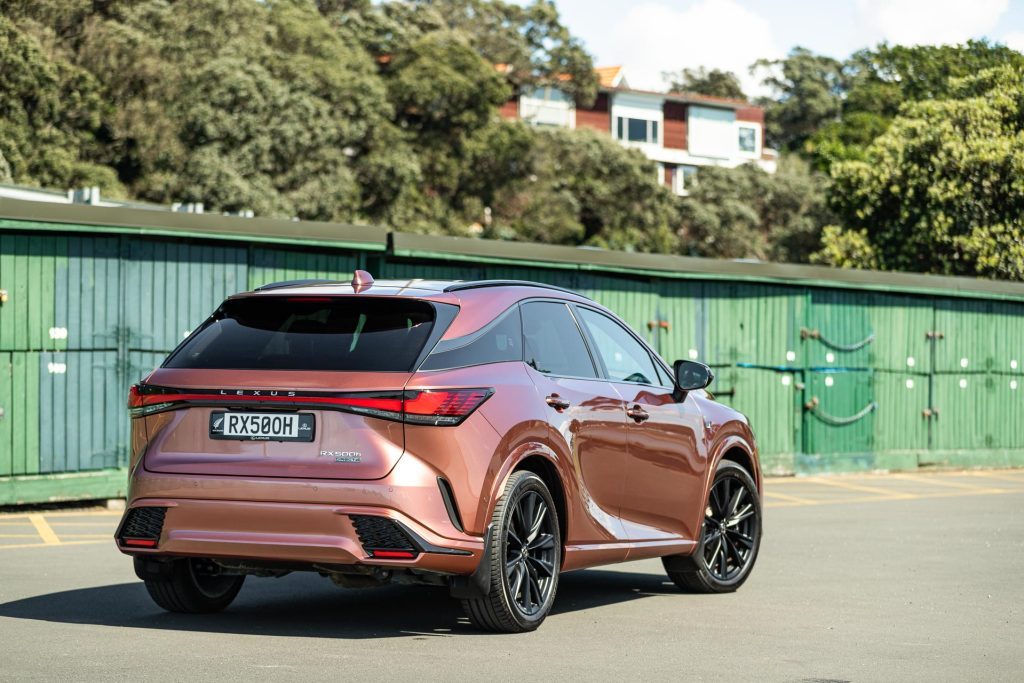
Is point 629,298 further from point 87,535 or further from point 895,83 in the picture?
point 895,83

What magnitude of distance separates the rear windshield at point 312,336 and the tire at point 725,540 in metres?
2.96

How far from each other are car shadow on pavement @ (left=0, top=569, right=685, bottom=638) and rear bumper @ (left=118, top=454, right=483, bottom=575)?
686mm

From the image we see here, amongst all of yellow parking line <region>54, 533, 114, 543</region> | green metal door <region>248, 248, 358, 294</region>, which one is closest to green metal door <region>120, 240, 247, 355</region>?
green metal door <region>248, 248, 358, 294</region>

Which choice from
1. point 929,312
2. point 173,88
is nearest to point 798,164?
point 173,88

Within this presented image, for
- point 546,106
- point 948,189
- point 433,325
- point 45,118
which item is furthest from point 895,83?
point 433,325

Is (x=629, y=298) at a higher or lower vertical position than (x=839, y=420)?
higher

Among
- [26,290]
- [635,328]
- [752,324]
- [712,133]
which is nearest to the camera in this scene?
[26,290]

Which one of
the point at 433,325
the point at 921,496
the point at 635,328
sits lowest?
the point at 921,496

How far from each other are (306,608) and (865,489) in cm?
1263

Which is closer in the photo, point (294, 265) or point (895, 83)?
point (294, 265)

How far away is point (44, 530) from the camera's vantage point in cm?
1321

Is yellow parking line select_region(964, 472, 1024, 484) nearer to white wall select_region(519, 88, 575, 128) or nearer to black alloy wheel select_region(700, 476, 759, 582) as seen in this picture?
black alloy wheel select_region(700, 476, 759, 582)

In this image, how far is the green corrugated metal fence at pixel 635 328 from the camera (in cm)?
1482

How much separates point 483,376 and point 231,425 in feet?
3.93
